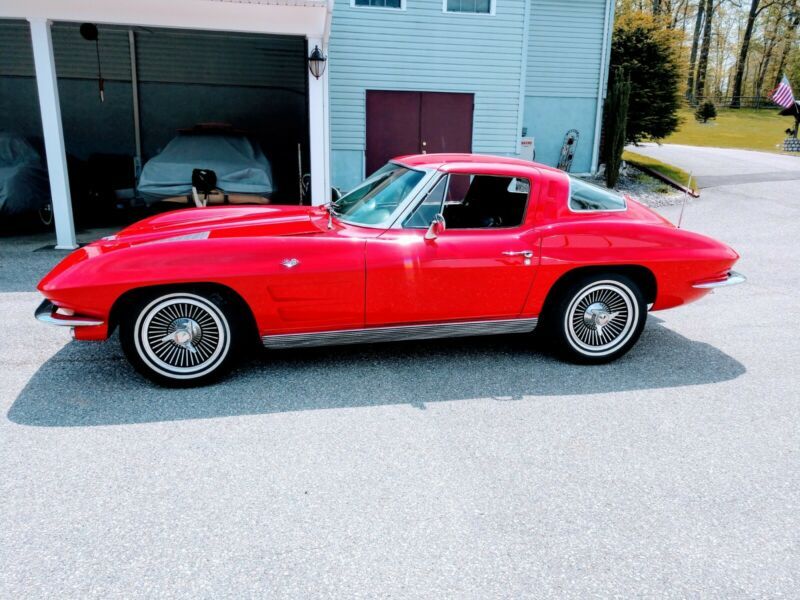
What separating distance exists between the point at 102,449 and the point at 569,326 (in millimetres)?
3161

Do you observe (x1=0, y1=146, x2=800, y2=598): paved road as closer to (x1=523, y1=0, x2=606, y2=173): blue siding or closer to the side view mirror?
the side view mirror

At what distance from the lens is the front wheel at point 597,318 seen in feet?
15.4

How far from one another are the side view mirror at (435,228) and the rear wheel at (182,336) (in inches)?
54.2

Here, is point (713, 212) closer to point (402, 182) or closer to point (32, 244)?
point (402, 182)

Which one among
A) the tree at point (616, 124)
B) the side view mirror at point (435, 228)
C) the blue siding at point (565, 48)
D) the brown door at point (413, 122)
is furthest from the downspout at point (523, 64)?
the side view mirror at point (435, 228)

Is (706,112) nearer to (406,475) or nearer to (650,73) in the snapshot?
(650,73)

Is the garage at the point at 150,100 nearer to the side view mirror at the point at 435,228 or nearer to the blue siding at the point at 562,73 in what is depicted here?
the blue siding at the point at 562,73

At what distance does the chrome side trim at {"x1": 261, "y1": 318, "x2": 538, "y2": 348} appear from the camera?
4.31 meters

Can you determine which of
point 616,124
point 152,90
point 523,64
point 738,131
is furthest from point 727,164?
point 738,131

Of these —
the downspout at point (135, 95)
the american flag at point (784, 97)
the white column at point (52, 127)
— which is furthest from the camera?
the american flag at point (784, 97)

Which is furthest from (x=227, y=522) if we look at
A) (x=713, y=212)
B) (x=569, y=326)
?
(x=713, y=212)

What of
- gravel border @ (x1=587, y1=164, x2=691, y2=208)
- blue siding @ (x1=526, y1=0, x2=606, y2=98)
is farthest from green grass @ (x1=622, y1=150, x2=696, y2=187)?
blue siding @ (x1=526, y1=0, x2=606, y2=98)

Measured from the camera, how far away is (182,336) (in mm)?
4113

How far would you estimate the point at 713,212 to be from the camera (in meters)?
12.4
